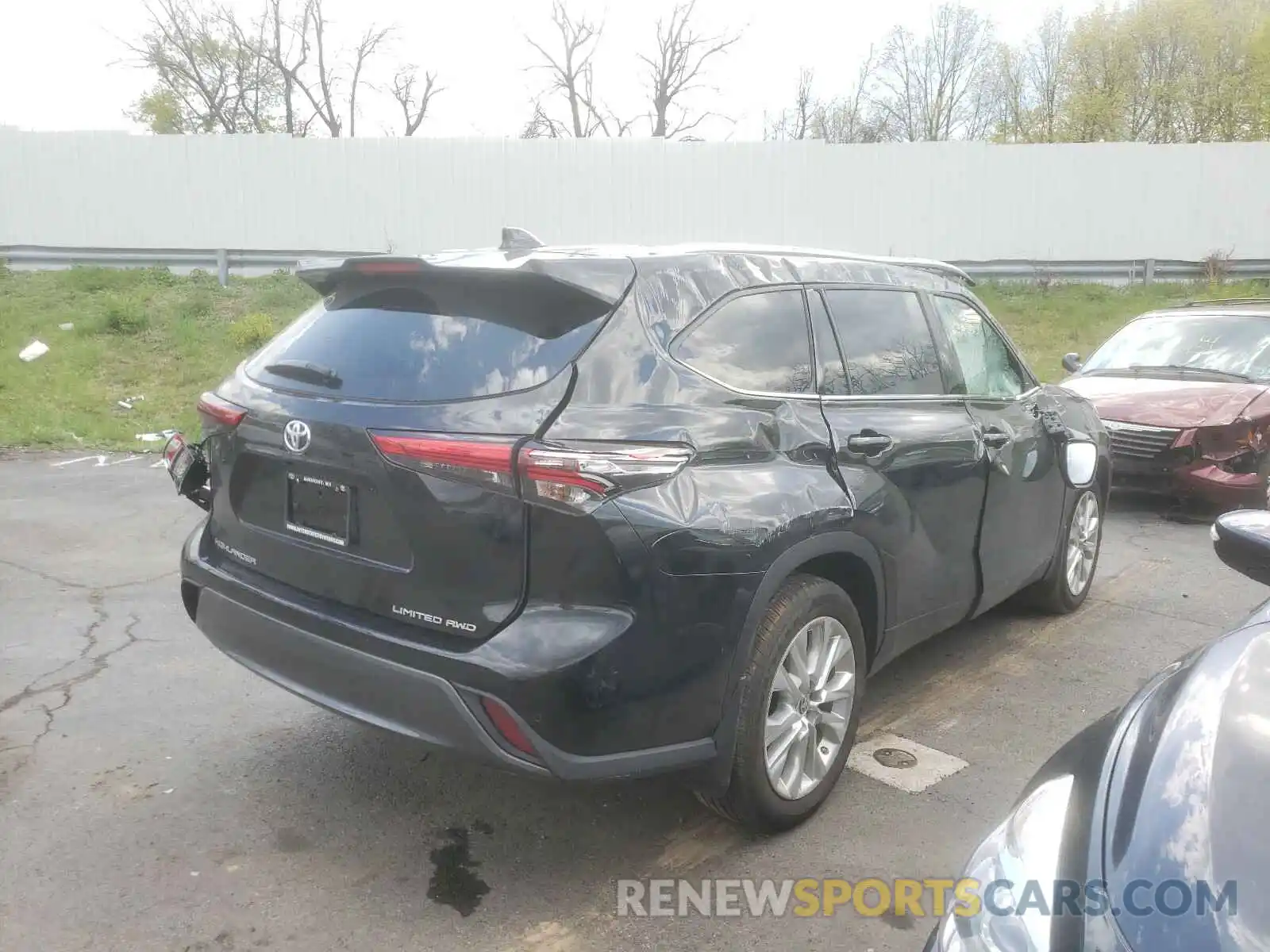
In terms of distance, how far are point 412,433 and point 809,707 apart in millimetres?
1521

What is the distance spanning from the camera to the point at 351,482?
9.12 feet

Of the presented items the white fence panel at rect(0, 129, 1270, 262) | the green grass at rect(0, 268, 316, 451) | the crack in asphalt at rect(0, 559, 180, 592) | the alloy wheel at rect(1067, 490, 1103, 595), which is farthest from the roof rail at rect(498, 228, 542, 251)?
the white fence panel at rect(0, 129, 1270, 262)

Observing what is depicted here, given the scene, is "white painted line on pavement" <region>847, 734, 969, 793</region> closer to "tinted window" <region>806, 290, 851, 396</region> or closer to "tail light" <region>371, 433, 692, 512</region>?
"tinted window" <region>806, 290, 851, 396</region>

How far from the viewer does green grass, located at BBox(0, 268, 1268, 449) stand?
10.6 meters

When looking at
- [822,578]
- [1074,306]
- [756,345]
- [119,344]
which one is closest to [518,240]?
[756,345]

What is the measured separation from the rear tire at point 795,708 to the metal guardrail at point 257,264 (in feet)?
40.2

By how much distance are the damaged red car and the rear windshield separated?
610cm

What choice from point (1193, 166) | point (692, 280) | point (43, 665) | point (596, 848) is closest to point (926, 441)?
point (692, 280)

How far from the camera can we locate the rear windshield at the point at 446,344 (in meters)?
2.73

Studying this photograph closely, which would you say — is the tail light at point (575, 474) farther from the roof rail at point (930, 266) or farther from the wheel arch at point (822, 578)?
the roof rail at point (930, 266)

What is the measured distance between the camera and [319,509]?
2910 mm

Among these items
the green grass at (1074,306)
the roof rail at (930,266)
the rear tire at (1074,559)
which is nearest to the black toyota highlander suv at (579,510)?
the roof rail at (930,266)

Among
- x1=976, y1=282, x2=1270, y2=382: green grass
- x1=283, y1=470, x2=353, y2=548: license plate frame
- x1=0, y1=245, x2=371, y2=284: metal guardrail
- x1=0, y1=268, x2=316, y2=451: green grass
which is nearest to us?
x1=283, y1=470, x2=353, y2=548: license plate frame

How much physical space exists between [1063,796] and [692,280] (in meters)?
1.78
